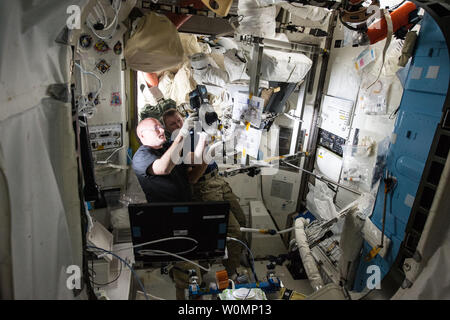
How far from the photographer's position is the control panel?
124 inches

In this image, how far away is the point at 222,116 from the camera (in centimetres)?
428

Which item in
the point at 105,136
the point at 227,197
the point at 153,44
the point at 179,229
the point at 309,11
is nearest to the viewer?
the point at 179,229

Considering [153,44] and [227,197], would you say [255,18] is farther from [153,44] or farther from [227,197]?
[227,197]

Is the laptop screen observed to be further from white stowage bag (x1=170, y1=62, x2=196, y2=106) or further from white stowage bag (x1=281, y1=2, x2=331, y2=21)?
white stowage bag (x1=170, y1=62, x2=196, y2=106)

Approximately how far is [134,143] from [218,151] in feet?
4.46

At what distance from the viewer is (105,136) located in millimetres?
3238

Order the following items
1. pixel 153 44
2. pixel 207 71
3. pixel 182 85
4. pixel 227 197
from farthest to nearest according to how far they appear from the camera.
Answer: pixel 182 85 → pixel 227 197 → pixel 207 71 → pixel 153 44

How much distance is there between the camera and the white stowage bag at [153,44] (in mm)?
2455

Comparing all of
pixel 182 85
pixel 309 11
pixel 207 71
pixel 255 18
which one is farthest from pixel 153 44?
pixel 309 11

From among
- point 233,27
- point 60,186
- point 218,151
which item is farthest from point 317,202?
point 60,186

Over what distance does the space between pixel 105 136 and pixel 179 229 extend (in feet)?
6.86

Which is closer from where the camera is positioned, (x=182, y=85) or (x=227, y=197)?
(x=227, y=197)

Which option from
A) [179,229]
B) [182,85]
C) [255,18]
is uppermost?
[255,18]
